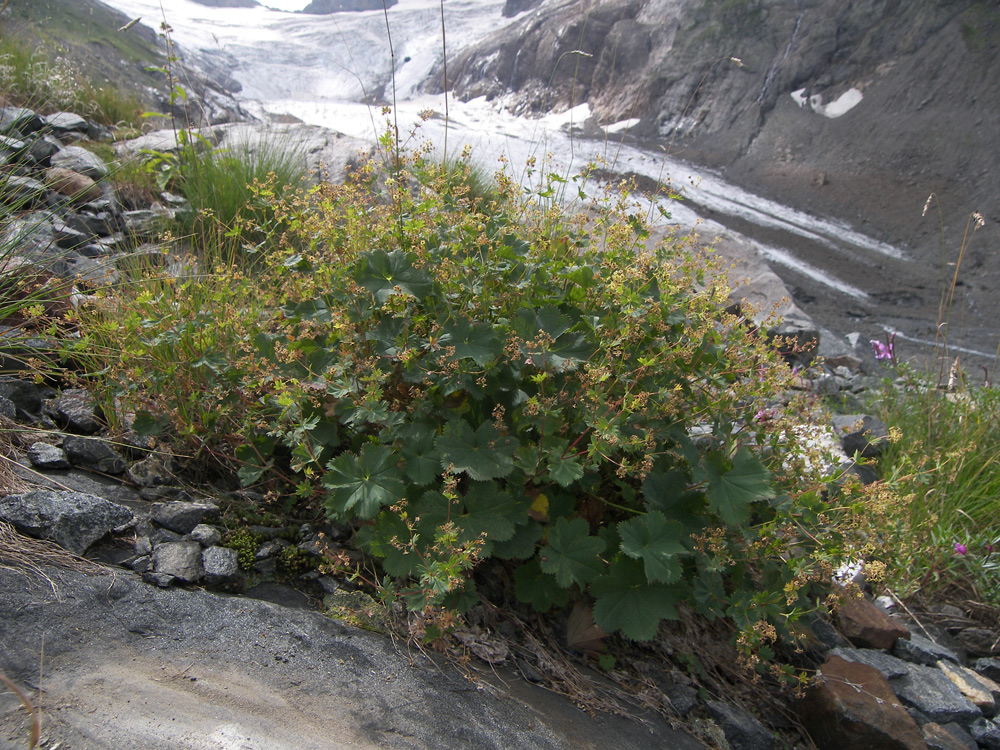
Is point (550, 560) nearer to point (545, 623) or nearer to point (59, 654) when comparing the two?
point (545, 623)

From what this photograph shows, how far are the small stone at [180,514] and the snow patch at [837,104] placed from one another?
13.0m

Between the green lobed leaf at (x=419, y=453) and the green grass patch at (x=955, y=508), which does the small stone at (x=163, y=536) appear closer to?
the green lobed leaf at (x=419, y=453)

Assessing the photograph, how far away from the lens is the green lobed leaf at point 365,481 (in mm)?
1386

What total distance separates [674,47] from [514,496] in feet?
44.1

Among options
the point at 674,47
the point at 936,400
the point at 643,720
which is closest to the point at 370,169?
the point at 643,720

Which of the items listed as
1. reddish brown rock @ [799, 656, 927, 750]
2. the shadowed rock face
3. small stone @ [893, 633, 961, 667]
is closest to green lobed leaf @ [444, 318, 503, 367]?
reddish brown rock @ [799, 656, 927, 750]

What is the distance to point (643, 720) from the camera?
1.53 m

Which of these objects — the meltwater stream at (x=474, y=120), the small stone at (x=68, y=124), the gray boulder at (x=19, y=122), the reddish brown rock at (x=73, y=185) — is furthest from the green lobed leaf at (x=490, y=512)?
the small stone at (x=68, y=124)

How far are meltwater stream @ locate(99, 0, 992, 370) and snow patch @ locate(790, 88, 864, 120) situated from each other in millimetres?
2807

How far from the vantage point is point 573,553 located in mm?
1510

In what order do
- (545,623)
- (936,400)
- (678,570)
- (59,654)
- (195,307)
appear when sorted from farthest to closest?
(936,400) < (195,307) < (545,623) < (678,570) < (59,654)

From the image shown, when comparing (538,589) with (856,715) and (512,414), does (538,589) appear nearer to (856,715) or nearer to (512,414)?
(512,414)

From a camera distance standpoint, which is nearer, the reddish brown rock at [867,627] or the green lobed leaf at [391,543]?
the green lobed leaf at [391,543]

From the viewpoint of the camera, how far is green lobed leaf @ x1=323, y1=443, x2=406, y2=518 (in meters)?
1.39
